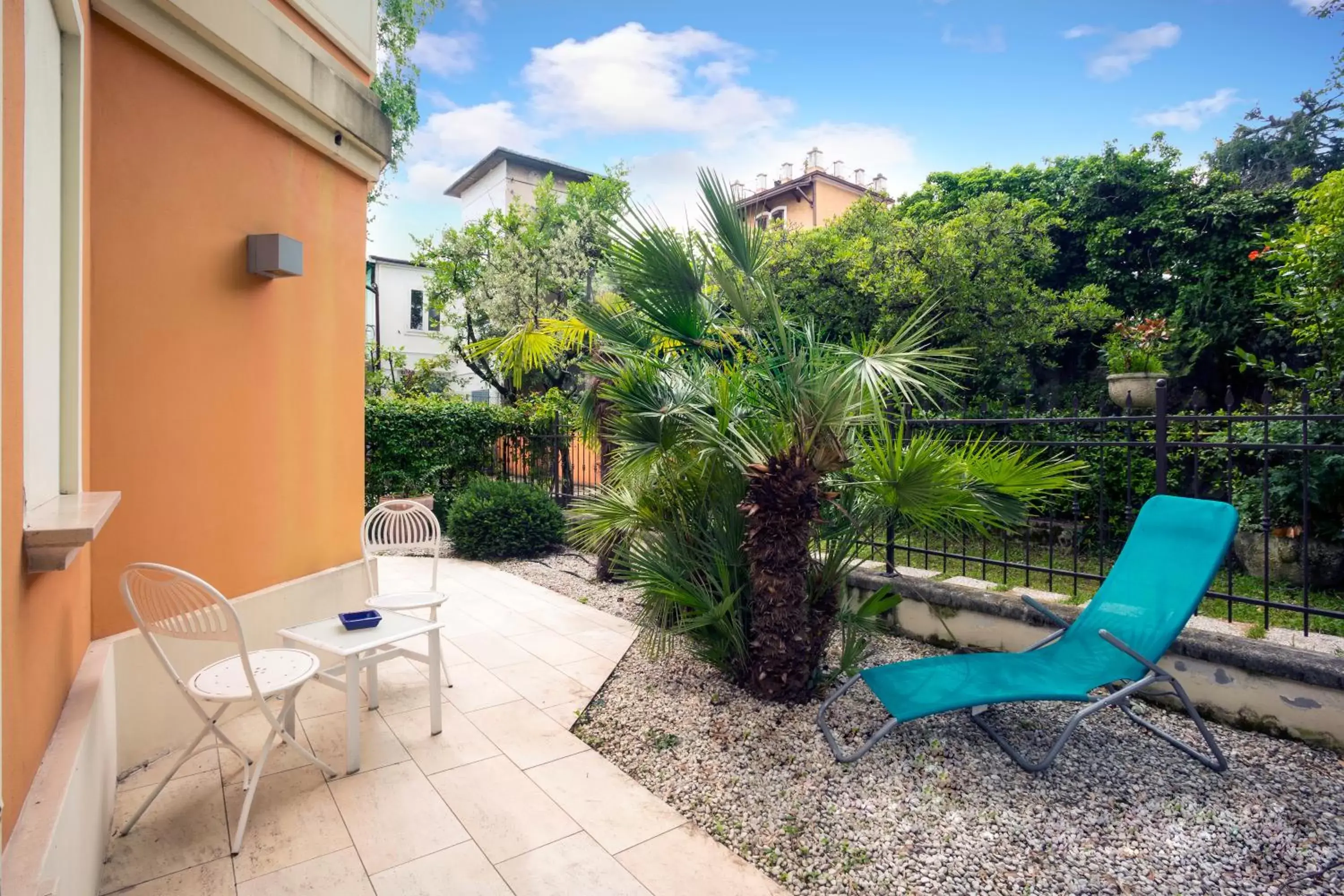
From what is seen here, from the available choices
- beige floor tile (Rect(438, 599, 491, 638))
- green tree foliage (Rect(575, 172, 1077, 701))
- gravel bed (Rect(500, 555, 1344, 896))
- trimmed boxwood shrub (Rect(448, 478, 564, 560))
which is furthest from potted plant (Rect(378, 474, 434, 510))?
gravel bed (Rect(500, 555, 1344, 896))

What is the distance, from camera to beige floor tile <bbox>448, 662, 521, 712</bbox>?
3865 mm

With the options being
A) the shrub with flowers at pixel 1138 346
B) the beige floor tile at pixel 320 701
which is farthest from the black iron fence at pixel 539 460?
the shrub with flowers at pixel 1138 346

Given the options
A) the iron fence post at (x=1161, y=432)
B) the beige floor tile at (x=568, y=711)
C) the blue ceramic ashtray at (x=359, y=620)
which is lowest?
the beige floor tile at (x=568, y=711)

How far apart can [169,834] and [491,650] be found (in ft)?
7.45

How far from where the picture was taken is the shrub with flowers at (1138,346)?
7348 mm

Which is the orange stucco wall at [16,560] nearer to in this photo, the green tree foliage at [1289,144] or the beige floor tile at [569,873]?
the beige floor tile at [569,873]

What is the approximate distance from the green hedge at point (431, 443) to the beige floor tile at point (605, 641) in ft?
17.5

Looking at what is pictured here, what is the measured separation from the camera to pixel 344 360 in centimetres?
464

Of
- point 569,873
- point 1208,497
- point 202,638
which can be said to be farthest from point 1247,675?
point 1208,497

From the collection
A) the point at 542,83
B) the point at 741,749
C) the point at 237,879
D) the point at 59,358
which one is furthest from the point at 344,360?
the point at 542,83

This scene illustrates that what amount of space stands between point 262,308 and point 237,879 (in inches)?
112

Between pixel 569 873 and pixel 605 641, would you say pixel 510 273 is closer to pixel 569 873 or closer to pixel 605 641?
pixel 605 641

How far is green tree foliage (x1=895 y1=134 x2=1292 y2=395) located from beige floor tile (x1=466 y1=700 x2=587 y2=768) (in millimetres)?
8919

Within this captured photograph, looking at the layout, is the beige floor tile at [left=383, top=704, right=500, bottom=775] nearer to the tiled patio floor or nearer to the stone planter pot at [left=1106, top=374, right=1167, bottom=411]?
the tiled patio floor
